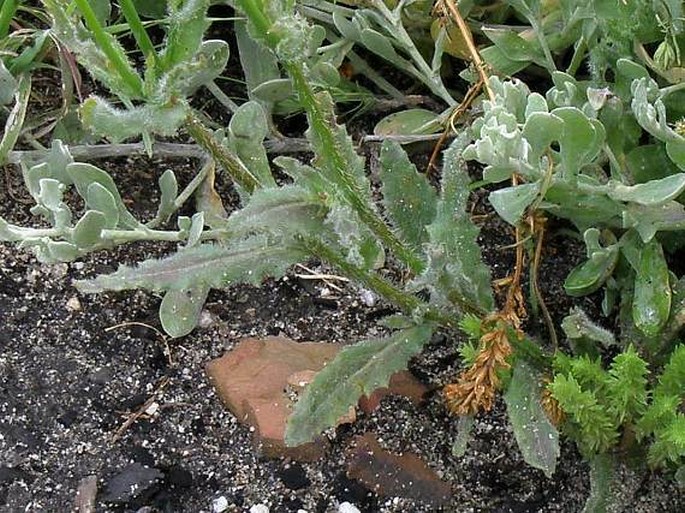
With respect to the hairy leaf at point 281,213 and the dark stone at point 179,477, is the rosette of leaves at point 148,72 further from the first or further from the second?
the dark stone at point 179,477

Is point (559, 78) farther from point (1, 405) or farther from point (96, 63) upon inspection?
point (1, 405)

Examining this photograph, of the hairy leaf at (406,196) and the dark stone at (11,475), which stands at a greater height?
the hairy leaf at (406,196)

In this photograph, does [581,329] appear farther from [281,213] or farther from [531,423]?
[281,213]

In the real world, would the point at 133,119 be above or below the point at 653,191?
above

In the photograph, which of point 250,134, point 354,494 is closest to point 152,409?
point 354,494

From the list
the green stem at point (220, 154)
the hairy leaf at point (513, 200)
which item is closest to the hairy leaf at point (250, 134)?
the green stem at point (220, 154)

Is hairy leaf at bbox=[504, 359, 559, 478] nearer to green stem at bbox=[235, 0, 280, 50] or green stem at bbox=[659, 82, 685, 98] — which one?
green stem at bbox=[659, 82, 685, 98]

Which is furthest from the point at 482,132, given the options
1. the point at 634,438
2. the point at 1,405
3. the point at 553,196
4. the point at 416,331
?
the point at 1,405
